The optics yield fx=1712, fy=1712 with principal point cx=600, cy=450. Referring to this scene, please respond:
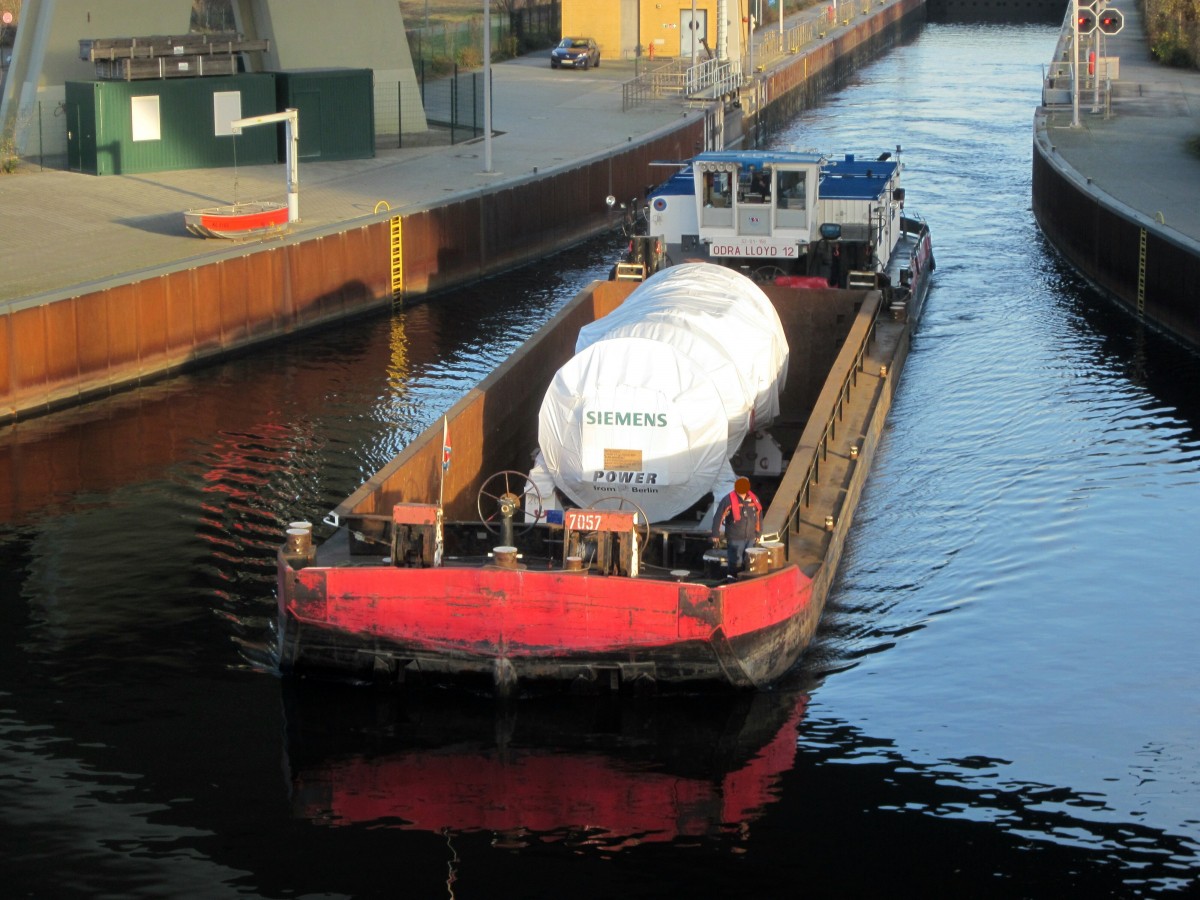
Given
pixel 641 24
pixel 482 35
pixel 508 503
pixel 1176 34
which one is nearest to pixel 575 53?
pixel 482 35

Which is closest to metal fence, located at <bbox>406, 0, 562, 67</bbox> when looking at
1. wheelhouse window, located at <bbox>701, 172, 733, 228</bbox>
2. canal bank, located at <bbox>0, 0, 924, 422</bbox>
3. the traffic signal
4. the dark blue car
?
the dark blue car

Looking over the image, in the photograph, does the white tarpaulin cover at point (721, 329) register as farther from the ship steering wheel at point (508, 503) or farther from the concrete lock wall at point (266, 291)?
the concrete lock wall at point (266, 291)

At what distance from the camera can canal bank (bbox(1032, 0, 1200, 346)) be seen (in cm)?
3738

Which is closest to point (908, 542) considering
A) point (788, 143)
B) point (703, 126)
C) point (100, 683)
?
point (100, 683)

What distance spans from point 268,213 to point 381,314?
381cm

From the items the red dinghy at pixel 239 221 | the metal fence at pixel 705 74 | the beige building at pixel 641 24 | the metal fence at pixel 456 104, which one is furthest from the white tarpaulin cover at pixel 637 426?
the beige building at pixel 641 24

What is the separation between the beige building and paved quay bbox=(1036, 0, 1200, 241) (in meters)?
18.9

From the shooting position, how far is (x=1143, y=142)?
51.7m

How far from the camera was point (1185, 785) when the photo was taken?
17.3m

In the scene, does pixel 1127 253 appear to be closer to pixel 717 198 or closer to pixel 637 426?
pixel 717 198

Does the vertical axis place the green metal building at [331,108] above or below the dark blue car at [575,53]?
below

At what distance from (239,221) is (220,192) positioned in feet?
22.2

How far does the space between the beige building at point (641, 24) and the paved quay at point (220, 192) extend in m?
15.7

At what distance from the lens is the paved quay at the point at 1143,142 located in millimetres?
42406
